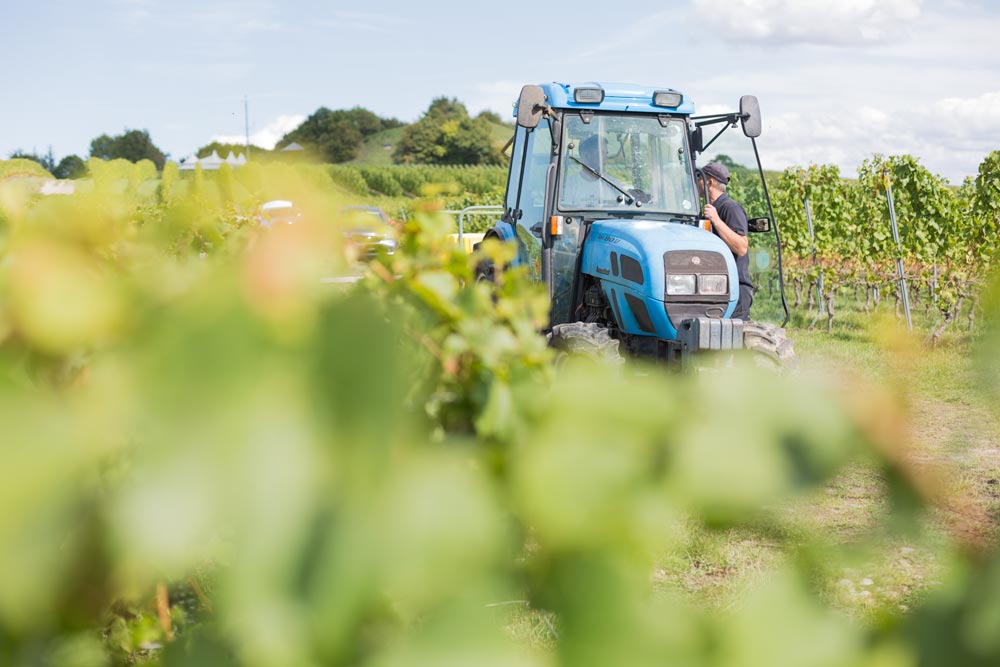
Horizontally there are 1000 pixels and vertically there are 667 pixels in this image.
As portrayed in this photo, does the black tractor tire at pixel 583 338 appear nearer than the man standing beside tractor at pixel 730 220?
Yes

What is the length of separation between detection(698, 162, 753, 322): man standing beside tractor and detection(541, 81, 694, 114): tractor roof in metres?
0.67

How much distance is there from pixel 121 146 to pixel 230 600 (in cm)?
72

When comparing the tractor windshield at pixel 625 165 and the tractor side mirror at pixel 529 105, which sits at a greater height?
the tractor side mirror at pixel 529 105

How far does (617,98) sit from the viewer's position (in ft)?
21.4

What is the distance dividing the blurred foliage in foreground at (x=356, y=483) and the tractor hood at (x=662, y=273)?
5514 millimetres

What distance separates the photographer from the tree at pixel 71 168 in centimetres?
58

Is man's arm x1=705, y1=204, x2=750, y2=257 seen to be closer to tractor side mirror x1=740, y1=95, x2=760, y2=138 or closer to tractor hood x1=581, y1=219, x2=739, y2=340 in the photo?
tractor hood x1=581, y1=219, x2=739, y2=340

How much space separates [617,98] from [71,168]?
20.7ft

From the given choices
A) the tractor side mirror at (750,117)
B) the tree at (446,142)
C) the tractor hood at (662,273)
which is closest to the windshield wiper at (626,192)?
the tractor hood at (662,273)

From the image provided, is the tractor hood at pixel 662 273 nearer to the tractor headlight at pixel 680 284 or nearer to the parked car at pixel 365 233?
the tractor headlight at pixel 680 284

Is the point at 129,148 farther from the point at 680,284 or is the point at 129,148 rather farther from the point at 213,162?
the point at 680,284

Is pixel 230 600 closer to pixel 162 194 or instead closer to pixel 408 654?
pixel 408 654

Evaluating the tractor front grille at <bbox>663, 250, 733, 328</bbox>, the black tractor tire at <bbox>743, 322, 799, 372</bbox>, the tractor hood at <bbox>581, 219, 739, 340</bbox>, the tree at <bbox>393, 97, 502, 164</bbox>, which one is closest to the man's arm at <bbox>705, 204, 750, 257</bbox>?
the tractor hood at <bbox>581, 219, 739, 340</bbox>

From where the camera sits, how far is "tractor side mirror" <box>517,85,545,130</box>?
5832 mm
